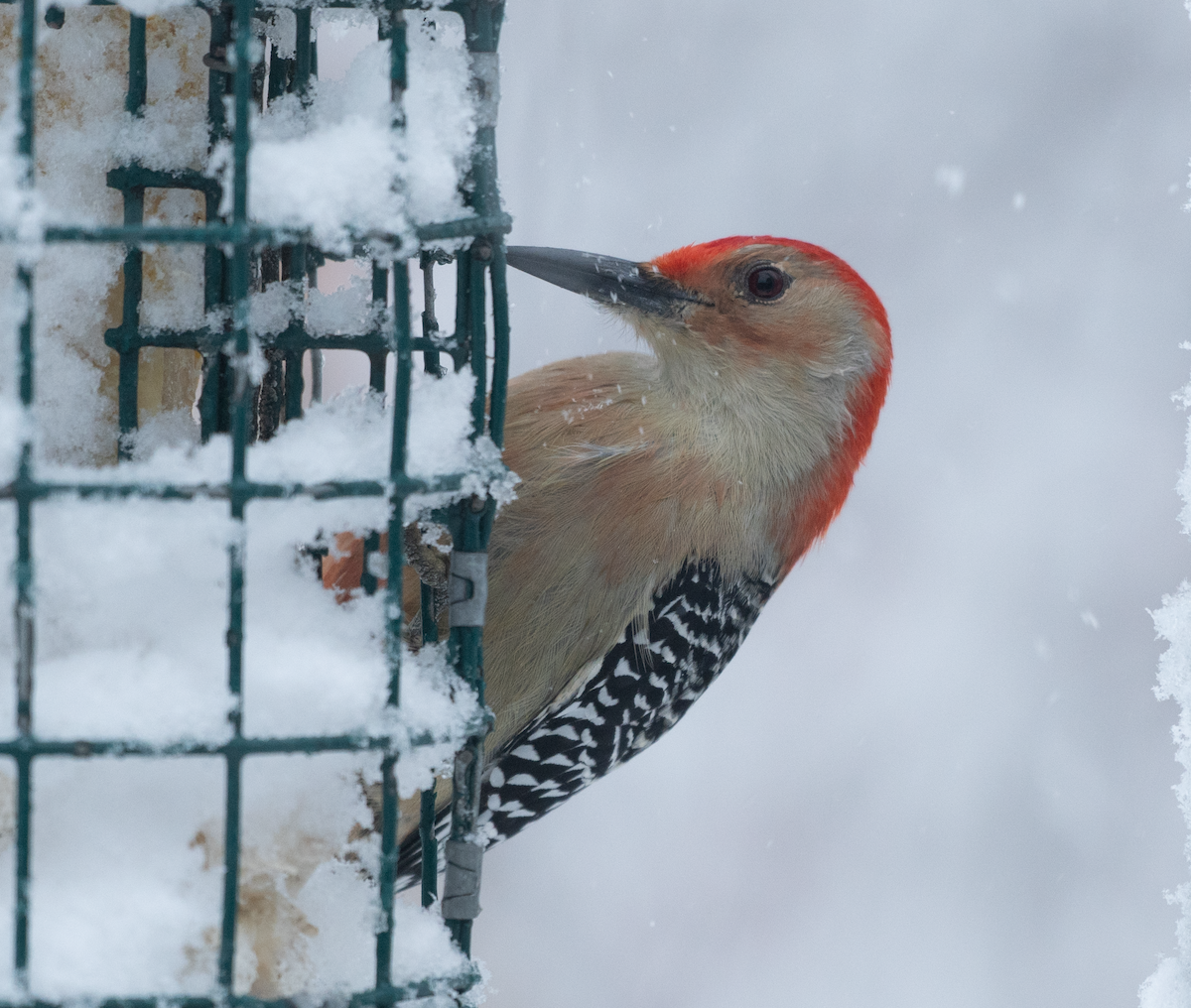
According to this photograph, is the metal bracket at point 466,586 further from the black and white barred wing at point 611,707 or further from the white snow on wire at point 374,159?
the black and white barred wing at point 611,707

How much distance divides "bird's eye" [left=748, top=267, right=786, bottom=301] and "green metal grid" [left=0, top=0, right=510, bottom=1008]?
1.04 meters

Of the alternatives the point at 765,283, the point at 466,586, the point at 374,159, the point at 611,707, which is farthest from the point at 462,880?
the point at 765,283

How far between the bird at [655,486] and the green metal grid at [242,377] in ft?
2.28

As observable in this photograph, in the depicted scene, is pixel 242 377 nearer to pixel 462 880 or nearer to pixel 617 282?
pixel 462 880

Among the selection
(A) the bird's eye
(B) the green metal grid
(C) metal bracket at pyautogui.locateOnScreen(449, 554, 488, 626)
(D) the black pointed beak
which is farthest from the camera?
(A) the bird's eye

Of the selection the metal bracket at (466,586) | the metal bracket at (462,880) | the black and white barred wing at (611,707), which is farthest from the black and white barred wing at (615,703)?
the metal bracket at (466,586)

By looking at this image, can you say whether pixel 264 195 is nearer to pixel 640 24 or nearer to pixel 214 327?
pixel 214 327

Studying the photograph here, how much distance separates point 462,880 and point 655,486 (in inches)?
43.7

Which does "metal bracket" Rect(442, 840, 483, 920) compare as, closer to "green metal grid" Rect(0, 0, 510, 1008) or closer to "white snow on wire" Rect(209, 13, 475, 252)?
→ "green metal grid" Rect(0, 0, 510, 1008)

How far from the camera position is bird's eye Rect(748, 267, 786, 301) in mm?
3084

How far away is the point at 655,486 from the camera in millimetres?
2883

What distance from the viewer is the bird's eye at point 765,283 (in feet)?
10.1

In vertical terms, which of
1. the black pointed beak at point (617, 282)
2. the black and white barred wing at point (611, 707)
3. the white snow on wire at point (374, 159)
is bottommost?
the black and white barred wing at point (611, 707)

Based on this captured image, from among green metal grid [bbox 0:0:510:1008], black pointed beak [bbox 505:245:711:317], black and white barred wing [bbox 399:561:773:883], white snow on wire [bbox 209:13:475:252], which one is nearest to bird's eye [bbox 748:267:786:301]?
black pointed beak [bbox 505:245:711:317]
